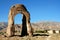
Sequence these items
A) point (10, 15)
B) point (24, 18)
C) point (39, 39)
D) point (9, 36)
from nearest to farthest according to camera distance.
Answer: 1. point (39, 39)
2. point (9, 36)
3. point (10, 15)
4. point (24, 18)

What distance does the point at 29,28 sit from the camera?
30.6 metres

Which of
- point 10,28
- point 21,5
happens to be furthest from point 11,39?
point 21,5

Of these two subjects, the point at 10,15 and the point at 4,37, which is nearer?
the point at 4,37

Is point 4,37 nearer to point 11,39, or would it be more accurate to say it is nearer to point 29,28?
point 11,39

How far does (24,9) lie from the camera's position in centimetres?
3120

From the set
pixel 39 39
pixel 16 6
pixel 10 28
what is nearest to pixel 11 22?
pixel 10 28

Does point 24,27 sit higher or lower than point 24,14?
lower

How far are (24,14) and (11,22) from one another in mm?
2989

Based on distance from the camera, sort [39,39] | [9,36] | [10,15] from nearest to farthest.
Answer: [39,39]
[9,36]
[10,15]

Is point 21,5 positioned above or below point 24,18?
above

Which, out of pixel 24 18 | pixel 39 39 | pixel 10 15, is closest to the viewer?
pixel 39 39

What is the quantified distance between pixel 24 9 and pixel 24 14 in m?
0.94

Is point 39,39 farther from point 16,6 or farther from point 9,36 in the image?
point 16,6

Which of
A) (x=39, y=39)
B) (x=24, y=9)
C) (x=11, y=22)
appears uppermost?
(x=24, y=9)
